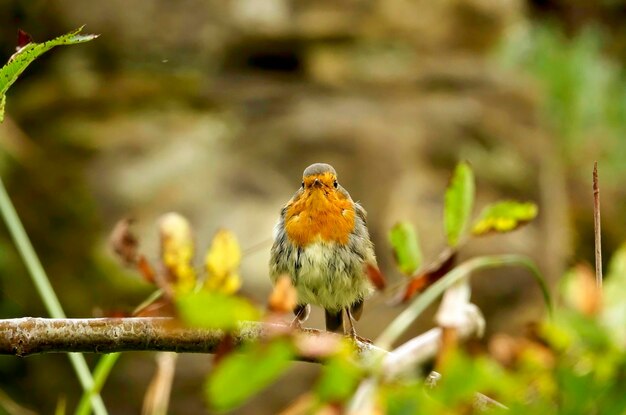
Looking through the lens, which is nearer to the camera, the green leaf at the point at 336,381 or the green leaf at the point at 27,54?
the green leaf at the point at 336,381

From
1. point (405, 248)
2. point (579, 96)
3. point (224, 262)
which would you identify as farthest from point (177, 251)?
point (579, 96)

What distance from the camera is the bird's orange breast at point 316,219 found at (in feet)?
7.40

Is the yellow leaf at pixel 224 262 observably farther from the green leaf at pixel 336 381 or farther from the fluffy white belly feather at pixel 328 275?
the fluffy white belly feather at pixel 328 275

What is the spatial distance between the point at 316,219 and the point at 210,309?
1822mm

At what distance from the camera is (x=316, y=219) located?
2.29 m

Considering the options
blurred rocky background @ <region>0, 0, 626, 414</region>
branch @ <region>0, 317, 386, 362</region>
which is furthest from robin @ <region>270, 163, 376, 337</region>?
blurred rocky background @ <region>0, 0, 626, 414</region>

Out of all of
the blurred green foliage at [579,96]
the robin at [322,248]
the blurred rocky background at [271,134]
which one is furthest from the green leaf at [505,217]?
the blurred green foliage at [579,96]

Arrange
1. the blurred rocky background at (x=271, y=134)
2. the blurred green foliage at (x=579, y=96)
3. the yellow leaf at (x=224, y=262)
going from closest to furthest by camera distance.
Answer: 1. the yellow leaf at (x=224, y=262)
2. the blurred rocky background at (x=271, y=134)
3. the blurred green foliage at (x=579, y=96)

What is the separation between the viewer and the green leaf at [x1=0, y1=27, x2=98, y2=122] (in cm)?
91

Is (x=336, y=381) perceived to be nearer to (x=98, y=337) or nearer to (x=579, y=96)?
(x=98, y=337)

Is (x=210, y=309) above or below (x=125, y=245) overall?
above

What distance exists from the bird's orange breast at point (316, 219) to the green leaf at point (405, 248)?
138cm

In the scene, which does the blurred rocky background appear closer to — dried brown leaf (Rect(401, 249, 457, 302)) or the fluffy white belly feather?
the fluffy white belly feather

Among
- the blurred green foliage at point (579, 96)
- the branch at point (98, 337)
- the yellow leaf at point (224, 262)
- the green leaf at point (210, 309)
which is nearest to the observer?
the green leaf at point (210, 309)
